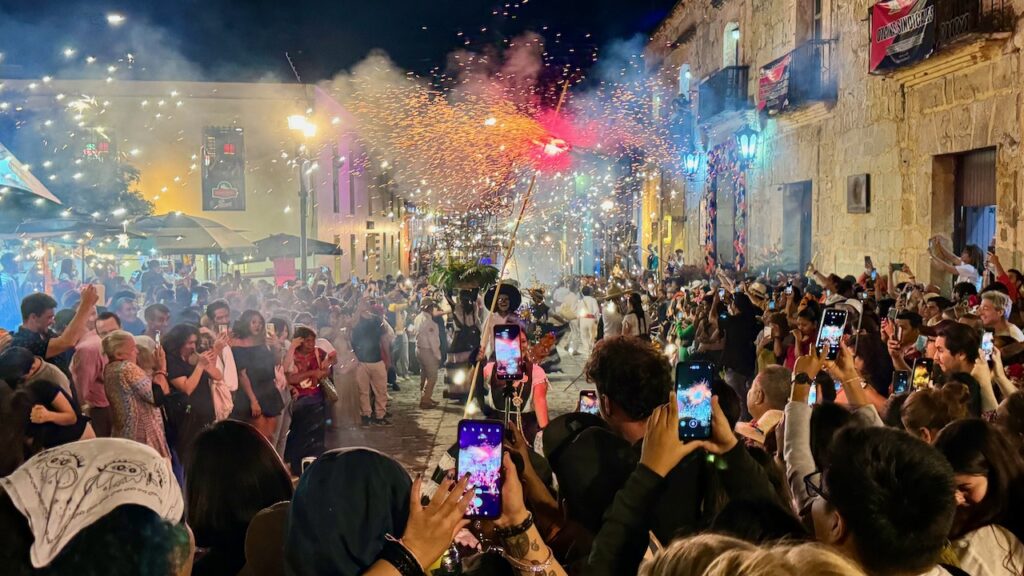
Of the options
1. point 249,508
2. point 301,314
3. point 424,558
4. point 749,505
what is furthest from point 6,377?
point 301,314

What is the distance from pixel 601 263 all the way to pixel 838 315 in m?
41.2

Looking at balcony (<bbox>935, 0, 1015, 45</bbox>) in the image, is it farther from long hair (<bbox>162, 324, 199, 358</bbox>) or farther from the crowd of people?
long hair (<bbox>162, 324, 199, 358</bbox>)

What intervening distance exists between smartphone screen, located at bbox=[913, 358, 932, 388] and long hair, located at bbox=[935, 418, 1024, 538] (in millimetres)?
2501

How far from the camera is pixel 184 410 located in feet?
22.7

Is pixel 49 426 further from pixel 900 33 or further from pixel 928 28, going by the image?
pixel 900 33

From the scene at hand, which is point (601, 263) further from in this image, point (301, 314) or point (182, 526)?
point (182, 526)

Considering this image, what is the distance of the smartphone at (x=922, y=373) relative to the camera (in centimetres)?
556

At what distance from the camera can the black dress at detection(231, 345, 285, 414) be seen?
7.78m

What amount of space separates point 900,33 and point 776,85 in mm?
7062

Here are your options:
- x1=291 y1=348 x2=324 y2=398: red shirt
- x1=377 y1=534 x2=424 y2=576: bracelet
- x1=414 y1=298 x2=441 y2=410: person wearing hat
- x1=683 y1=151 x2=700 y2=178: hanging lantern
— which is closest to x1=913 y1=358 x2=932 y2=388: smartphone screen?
x1=377 y1=534 x2=424 y2=576: bracelet

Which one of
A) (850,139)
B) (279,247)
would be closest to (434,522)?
(850,139)

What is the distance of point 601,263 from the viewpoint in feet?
149

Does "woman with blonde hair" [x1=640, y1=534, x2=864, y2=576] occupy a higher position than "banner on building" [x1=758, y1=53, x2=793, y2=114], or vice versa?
"banner on building" [x1=758, y1=53, x2=793, y2=114]

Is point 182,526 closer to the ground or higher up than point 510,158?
closer to the ground
